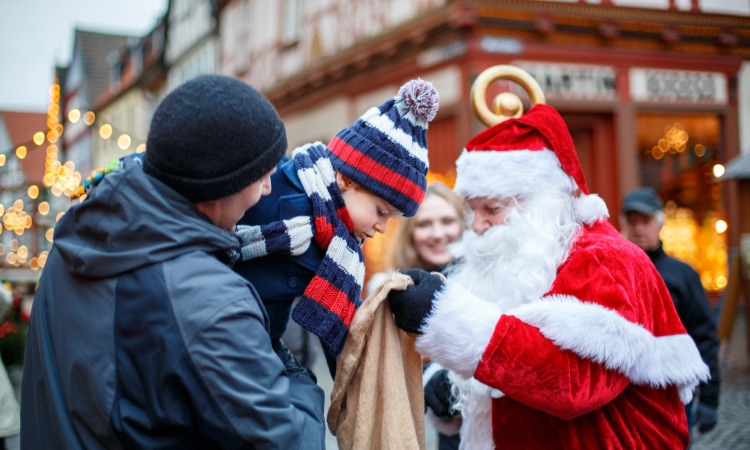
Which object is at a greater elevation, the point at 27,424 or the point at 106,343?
the point at 106,343

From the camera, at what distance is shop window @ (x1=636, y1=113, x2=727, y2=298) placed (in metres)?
10.4

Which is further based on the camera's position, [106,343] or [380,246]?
[380,246]

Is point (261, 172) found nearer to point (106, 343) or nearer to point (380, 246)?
point (106, 343)

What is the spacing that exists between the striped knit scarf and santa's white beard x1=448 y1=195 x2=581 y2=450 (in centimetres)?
62

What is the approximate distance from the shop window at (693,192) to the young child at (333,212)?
9304 millimetres

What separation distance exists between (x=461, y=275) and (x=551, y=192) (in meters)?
0.52

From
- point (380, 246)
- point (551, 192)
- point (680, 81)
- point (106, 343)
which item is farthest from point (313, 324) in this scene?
point (680, 81)

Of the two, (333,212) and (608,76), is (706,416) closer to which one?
(333,212)

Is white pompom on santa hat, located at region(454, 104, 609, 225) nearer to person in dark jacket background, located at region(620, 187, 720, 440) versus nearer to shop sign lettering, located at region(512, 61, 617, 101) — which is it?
person in dark jacket background, located at region(620, 187, 720, 440)

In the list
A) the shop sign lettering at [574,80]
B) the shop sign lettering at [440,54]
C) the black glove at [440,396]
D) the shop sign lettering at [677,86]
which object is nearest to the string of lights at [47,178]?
the shop sign lettering at [440,54]

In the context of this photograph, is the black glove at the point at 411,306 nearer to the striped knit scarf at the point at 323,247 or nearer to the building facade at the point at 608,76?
the striped knit scarf at the point at 323,247

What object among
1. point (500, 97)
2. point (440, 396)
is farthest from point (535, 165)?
point (440, 396)

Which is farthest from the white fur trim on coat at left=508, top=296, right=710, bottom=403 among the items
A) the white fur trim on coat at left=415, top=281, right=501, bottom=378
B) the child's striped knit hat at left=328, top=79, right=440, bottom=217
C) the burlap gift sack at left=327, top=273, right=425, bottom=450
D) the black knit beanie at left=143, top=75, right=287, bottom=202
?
the black knit beanie at left=143, top=75, right=287, bottom=202

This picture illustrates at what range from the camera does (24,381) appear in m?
1.47
